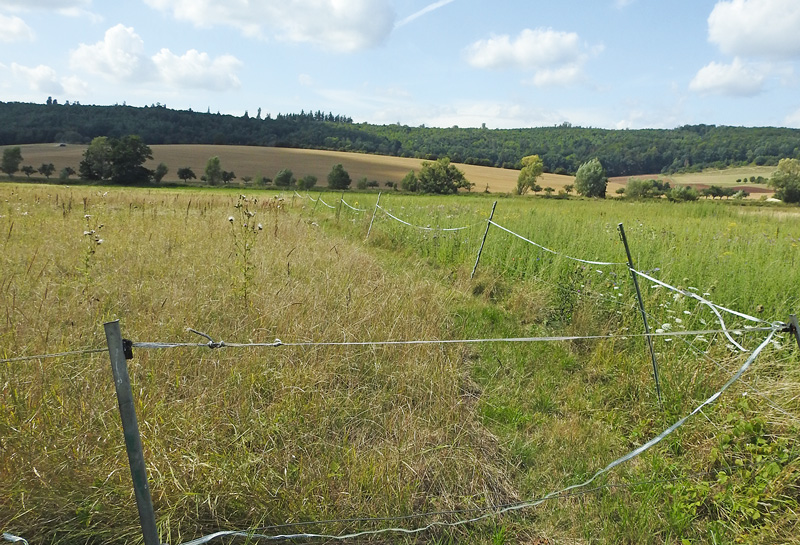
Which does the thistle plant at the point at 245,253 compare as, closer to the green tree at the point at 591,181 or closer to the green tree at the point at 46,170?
the green tree at the point at 591,181

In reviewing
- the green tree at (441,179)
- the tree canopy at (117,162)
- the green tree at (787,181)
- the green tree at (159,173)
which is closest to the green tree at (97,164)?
the tree canopy at (117,162)

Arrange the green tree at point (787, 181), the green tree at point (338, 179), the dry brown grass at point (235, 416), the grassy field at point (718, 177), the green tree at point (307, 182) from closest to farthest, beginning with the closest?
the dry brown grass at point (235, 416) → the green tree at point (787, 181) → the green tree at point (307, 182) → the green tree at point (338, 179) → the grassy field at point (718, 177)

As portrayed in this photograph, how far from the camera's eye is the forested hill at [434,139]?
81.4 m

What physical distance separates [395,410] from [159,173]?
6141 cm

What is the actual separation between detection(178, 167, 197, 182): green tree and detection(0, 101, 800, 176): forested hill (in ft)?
102

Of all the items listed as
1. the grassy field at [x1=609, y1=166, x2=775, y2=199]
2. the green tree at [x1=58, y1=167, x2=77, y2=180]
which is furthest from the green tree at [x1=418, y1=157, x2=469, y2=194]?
the green tree at [x1=58, y1=167, x2=77, y2=180]

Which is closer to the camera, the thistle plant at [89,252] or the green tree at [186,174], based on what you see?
the thistle plant at [89,252]

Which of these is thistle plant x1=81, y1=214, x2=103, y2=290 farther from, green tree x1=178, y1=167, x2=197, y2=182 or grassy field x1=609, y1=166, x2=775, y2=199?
grassy field x1=609, y1=166, x2=775, y2=199

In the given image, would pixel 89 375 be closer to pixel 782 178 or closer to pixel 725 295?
pixel 725 295

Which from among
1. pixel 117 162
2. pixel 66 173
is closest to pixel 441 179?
pixel 117 162

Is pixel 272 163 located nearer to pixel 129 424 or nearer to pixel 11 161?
pixel 11 161

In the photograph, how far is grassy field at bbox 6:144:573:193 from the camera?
60812 mm

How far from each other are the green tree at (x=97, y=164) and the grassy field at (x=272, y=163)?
5057 millimetres

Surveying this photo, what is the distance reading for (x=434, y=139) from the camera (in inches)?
4392
